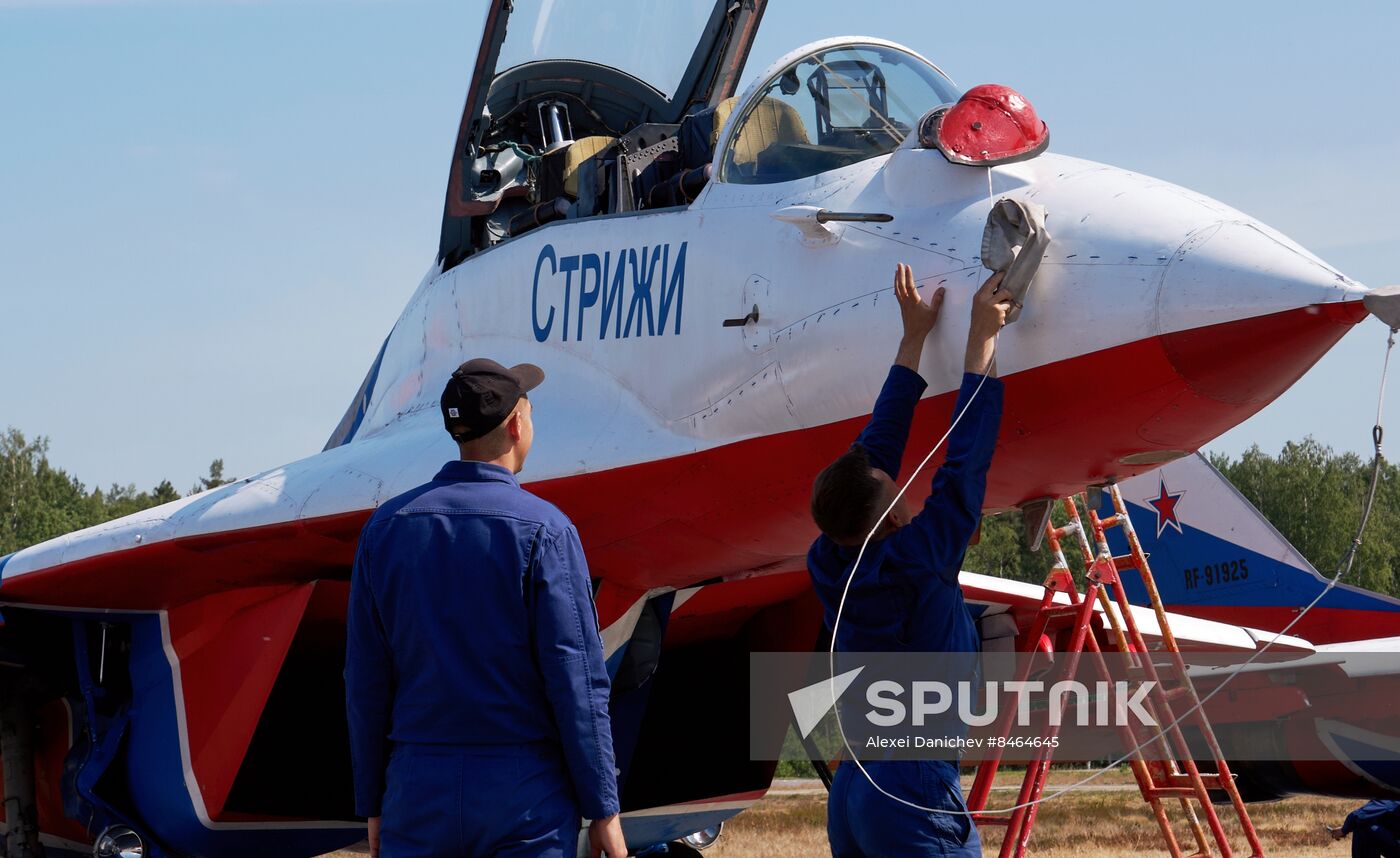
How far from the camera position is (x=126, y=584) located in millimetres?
7258

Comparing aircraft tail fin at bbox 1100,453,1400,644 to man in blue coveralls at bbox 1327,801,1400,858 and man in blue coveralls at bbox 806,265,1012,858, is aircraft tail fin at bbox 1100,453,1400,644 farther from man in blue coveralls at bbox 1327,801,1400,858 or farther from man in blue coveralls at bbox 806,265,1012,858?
man in blue coveralls at bbox 806,265,1012,858

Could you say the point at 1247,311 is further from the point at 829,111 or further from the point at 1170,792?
the point at 1170,792

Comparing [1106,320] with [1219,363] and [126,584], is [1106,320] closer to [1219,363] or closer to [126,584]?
[1219,363]

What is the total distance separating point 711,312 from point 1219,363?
202 centimetres

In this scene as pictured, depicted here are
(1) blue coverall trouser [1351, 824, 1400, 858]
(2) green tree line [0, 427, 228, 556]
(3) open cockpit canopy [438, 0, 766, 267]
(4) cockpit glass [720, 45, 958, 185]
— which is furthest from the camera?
(2) green tree line [0, 427, 228, 556]

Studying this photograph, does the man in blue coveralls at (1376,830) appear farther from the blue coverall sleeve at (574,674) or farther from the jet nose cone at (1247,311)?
the blue coverall sleeve at (574,674)

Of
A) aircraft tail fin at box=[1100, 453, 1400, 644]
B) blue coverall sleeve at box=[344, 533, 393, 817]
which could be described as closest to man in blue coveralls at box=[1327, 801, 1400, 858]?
aircraft tail fin at box=[1100, 453, 1400, 644]

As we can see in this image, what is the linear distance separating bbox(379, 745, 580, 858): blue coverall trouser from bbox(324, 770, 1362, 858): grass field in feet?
31.2

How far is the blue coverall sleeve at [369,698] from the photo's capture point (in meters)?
3.25

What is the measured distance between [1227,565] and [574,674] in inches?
498

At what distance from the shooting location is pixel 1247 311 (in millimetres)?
3666

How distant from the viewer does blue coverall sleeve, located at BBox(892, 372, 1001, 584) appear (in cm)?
349

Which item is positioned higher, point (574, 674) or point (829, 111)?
point (829, 111)

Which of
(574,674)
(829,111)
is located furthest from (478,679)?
(829,111)
